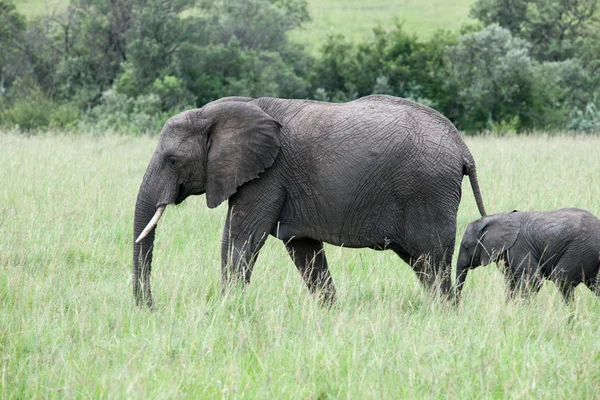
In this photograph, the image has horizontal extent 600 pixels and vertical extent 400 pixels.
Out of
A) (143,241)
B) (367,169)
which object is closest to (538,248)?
(367,169)

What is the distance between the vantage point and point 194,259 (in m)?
6.46

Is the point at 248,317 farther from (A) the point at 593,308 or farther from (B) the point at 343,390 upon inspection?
(A) the point at 593,308

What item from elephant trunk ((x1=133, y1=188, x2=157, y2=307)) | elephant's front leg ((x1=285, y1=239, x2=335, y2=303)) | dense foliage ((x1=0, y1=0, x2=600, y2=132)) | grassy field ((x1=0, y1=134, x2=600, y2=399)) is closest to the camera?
grassy field ((x1=0, y1=134, x2=600, y2=399))

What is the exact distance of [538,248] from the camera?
600 centimetres

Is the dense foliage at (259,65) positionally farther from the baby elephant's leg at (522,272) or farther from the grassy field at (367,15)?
the baby elephant's leg at (522,272)

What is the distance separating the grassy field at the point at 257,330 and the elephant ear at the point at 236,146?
0.68 metres

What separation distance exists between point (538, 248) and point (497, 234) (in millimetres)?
310

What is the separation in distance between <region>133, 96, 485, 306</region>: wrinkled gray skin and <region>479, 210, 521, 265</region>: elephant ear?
490 mm

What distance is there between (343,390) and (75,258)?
3.65m

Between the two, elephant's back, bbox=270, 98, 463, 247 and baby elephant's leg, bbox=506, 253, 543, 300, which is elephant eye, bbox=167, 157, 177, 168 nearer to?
elephant's back, bbox=270, 98, 463, 247

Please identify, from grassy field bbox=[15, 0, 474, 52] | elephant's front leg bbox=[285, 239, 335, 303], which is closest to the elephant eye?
elephant's front leg bbox=[285, 239, 335, 303]

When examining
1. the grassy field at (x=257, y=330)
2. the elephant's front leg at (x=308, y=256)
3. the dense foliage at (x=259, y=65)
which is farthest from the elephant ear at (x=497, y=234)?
the dense foliage at (x=259, y=65)

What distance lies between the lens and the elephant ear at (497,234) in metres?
5.97

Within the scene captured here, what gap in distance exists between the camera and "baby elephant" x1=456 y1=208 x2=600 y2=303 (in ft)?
18.9
